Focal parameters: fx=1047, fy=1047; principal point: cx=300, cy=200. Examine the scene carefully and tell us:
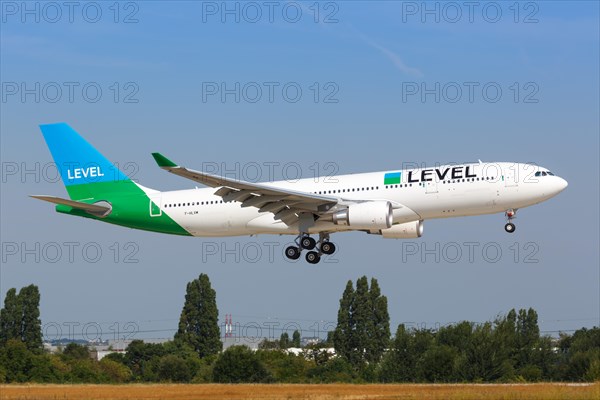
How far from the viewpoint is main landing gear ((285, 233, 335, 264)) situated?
5012 cm

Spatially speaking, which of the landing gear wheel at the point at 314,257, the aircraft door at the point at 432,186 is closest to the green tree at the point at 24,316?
the landing gear wheel at the point at 314,257

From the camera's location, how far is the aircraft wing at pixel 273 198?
45688 millimetres

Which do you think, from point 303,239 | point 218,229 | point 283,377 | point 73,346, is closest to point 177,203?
point 218,229

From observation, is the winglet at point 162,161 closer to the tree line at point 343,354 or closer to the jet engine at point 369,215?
the jet engine at point 369,215

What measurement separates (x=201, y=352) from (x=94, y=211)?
44.1 metres

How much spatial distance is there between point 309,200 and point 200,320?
49.4 metres

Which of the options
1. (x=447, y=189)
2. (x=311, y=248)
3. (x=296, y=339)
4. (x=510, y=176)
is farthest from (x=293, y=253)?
(x=296, y=339)

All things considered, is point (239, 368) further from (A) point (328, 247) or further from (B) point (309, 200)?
(B) point (309, 200)

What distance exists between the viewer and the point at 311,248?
5034 cm

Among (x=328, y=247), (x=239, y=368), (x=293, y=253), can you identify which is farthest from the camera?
(x=239, y=368)

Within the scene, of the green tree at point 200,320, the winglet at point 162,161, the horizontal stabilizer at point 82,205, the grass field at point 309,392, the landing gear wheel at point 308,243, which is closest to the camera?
the grass field at point 309,392

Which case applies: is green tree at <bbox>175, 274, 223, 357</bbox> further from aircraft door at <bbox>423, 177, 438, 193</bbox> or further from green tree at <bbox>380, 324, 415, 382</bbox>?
aircraft door at <bbox>423, 177, 438, 193</bbox>

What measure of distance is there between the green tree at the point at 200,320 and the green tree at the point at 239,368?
30581 mm

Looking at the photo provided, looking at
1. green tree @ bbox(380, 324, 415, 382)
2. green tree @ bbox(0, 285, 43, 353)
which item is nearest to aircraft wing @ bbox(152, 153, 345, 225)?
green tree @ bbox(380, 324, 415, 382)
